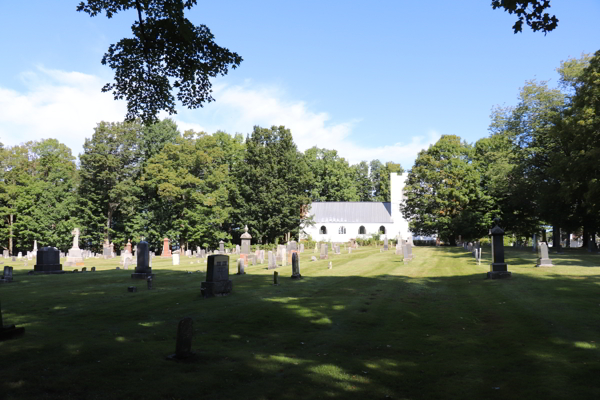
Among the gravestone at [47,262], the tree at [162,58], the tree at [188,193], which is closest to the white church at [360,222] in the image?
the tree at [188,193]

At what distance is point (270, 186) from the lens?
55000 millimetres

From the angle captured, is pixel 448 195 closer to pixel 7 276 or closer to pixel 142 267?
pixel 142 267

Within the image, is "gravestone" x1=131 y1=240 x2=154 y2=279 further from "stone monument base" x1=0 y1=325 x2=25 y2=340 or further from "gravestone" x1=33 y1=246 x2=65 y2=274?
"stone monument base" x1=0 y1=325 x2=25 y2=340

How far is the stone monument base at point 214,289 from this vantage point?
15.8m

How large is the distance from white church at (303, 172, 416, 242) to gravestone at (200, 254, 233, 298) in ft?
202

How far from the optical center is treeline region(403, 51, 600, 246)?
3000cm

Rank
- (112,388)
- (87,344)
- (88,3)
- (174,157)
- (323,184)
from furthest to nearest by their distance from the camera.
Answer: (323,184), (174,157), (88,3), (87,344), (112,388)

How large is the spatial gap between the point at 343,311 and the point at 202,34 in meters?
8.93

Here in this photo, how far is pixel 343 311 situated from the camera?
42.1 feet

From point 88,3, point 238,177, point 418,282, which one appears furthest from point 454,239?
point 88,3

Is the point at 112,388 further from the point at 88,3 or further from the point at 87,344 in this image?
the point at 88,3

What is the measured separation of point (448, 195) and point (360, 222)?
21885 mm

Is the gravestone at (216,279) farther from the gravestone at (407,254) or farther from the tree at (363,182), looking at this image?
the tree at (363,182)

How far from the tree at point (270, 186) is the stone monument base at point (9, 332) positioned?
44.7 metres
